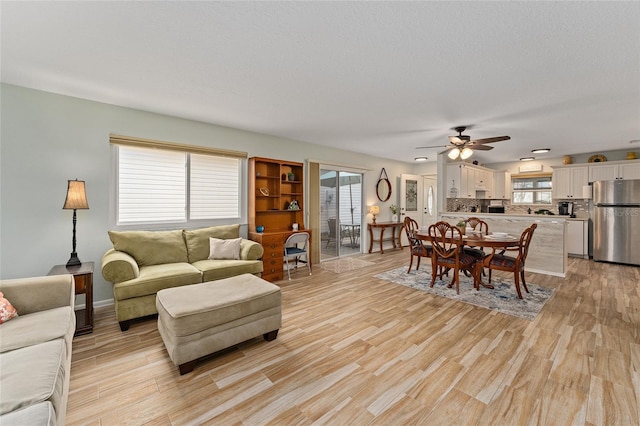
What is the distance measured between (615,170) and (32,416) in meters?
9.18

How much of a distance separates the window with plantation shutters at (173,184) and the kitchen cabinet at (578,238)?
7.47 m

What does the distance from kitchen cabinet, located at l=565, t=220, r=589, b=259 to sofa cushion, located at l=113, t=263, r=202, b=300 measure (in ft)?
26.0

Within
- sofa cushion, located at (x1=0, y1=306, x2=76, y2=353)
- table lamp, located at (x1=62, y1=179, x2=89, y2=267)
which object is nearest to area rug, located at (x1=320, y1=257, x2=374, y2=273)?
table lamp, located at (x1=62, y1=179, x2=89, y2=267)

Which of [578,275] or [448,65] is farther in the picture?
[578,275]

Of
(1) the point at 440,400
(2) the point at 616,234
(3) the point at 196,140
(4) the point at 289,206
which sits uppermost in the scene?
(3) the point at 196,140

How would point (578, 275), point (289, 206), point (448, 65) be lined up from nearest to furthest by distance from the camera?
point (448, 65), point (578, 275), point (289, 206)

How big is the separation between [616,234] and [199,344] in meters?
7.84

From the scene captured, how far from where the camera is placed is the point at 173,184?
3910mm

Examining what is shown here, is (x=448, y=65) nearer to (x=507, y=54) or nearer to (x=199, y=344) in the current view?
(x=507, y=54)

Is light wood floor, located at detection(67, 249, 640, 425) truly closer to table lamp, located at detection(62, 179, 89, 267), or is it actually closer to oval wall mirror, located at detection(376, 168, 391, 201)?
table lamp, located at detection(62, 179, 89, 267)

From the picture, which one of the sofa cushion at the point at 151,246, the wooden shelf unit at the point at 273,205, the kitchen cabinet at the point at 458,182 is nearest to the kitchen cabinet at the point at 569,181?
the kitchen cabinet at the point at 458,182

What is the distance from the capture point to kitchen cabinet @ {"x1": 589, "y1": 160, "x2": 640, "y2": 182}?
5695 millimetres

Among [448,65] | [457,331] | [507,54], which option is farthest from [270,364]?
[507,54]

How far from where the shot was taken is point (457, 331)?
2.67 m
